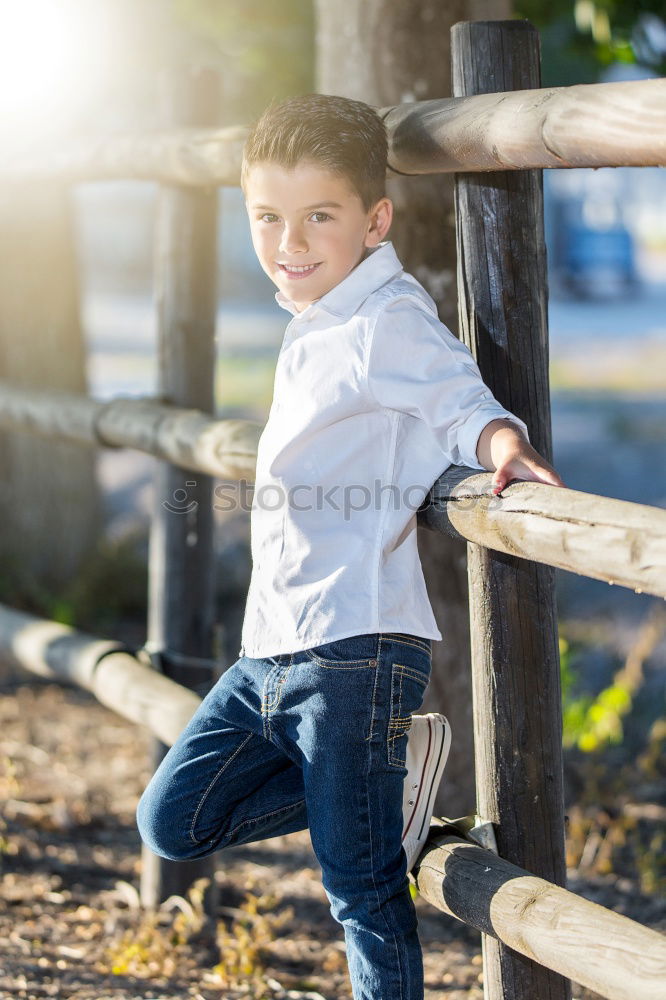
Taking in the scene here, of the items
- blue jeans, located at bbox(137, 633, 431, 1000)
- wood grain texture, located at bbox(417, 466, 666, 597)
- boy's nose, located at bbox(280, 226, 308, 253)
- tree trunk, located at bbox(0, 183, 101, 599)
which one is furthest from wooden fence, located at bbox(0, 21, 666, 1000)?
tree trunk, located at bbox(0, 183, 101, 599)

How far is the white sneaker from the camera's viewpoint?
6.15ft

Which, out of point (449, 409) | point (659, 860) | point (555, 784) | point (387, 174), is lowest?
point (659, 860)

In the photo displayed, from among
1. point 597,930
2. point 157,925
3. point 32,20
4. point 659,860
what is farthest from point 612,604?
point 597,930

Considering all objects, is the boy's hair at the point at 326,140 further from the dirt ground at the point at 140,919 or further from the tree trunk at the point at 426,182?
the dirt ground at the point at 140,919

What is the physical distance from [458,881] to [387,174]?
1.22 m

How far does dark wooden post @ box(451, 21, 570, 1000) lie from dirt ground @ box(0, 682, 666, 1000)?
878mm

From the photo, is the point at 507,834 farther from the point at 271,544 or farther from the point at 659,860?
the point at 659,860

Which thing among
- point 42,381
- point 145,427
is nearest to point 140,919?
point 145,427

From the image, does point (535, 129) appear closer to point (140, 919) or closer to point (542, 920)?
point (542, 920)

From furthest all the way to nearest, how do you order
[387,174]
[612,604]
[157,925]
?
[612,604] → [157,925] → [387,174]

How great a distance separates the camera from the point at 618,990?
1559mm

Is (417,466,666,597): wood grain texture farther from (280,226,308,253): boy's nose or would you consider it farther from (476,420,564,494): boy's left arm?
(280,226,308,253): boy's nose

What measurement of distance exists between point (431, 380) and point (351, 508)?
0.24 m

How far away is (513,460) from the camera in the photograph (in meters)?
1.60
